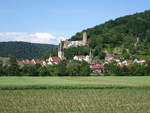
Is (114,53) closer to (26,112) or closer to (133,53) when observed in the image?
(133,53)

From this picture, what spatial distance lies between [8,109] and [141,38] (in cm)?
17572

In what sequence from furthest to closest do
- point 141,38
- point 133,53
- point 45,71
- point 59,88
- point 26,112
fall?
point 141,38
point 133,53
point 45,71
point 59,88
point 26,112

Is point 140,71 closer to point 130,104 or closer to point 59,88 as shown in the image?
point 59,88

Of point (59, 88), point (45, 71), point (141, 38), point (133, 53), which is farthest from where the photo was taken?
point (141, 38)

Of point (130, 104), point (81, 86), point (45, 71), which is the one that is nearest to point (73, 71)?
point (45, 71)

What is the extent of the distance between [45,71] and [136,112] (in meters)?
60.7

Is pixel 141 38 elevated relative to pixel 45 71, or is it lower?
elevated

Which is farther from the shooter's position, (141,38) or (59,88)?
(141,38)

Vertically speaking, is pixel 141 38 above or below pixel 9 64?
above

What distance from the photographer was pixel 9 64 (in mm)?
82875

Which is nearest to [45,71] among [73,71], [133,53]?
[73,71]

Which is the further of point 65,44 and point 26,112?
point 65,44

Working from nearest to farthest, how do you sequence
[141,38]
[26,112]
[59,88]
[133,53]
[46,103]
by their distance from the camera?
[26,112] → [46,103] → [59,88] → [133,53] → [141,38]

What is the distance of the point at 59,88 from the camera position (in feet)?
135
